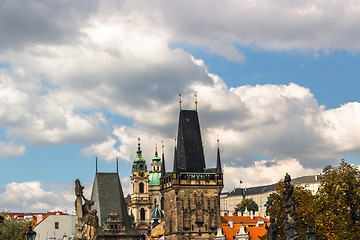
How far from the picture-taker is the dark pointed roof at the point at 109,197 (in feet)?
298

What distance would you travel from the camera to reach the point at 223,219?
14375 centimetres

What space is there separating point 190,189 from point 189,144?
8.16 metres

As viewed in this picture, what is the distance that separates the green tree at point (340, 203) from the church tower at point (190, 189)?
5239cm

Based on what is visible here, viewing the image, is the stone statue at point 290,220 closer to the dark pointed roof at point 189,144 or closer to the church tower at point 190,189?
the church tower at point 190,189

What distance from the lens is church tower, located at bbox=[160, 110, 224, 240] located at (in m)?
103

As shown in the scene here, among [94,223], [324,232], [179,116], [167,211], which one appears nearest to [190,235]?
[167,211]

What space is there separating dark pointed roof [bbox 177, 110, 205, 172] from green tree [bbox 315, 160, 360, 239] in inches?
2229

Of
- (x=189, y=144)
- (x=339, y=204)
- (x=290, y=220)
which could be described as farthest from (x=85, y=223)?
(x=189, y=144)

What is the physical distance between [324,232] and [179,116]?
61024mm

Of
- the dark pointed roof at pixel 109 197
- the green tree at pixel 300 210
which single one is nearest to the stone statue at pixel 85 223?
the green tree at pixel 300 210

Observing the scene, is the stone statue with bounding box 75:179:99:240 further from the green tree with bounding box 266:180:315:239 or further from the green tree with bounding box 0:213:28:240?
the green tree with bounding box 0:213:28:240

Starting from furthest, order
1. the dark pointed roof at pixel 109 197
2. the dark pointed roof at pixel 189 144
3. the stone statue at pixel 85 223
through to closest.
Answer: the dark pointed roof at pixel 189 144 < the dark pointed roof at pixel 109 197 < the stone statue at pixel 85 223

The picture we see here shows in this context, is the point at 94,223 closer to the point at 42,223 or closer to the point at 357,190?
the point at 357,190

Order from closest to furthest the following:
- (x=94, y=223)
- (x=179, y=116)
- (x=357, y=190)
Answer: (x=94, y=223), (x=357, y=190), (x=179, y=116)
